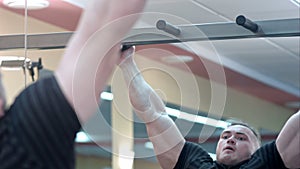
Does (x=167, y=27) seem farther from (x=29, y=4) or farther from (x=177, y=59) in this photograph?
(x=177, y=59)

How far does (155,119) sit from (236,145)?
35 cm

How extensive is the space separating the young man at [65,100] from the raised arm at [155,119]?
130 centimetres

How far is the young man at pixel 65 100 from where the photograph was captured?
1274 mm

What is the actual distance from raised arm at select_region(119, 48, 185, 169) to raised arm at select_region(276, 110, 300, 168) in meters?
0.46

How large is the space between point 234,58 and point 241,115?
1478 mm

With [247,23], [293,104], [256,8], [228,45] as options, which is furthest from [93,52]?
[293,104]

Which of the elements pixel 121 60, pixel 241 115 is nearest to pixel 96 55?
pixel 121 60

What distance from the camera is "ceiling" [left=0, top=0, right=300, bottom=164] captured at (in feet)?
13.1

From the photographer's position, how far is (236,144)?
2.96 meters

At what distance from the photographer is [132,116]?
15.5 feet

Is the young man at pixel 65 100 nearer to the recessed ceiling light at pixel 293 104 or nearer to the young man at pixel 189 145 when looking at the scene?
the young man at pixel 189 145

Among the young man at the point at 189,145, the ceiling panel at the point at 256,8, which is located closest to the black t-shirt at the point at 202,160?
the young man at the point at 189,145

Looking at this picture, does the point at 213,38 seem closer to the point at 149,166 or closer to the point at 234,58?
the point at 149,166

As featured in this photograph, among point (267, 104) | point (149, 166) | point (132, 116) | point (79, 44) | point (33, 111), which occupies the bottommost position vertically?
point (267, 104)
